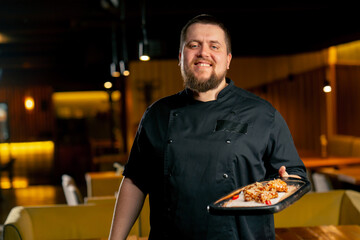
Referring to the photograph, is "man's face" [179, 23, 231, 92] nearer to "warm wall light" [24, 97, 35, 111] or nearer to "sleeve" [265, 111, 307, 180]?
"sleeve" [265, 111, 307, 180]

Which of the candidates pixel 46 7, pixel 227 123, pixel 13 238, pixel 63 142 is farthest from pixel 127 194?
pixel 63 142

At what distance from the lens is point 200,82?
1.48 meters

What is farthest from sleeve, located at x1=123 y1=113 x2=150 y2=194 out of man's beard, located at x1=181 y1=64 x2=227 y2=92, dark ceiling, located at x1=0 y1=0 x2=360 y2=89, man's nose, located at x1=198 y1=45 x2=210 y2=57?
dark ceiling, located at x1=0 y1=0 x2=360 y2=89

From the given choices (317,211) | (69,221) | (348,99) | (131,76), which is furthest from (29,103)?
(317,211)

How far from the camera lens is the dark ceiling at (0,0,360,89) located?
5660 mm

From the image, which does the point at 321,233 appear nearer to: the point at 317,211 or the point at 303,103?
the point at 317,211

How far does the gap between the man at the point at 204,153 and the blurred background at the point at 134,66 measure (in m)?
3.91

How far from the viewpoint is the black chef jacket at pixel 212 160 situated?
140cm

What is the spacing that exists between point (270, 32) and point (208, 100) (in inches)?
Answer: 281

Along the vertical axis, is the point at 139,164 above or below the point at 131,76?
below

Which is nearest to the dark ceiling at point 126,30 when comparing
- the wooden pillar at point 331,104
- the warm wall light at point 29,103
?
the wooden pillar at point 331,104

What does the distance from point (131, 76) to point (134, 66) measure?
0.21m

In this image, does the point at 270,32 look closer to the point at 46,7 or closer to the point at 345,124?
the point at 345,124

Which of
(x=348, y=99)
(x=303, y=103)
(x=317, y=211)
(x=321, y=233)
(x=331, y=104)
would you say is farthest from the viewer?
(x=303, y=103)
